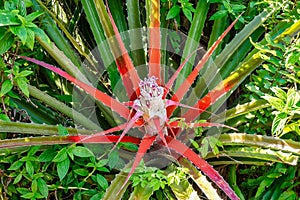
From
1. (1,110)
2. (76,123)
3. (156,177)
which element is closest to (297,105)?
(156,177)

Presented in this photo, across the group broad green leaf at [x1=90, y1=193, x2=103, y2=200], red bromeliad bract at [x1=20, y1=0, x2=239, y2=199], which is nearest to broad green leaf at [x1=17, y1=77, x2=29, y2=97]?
red bromeliad bract at [x1=20, y1=0, x2=239, y2=199]

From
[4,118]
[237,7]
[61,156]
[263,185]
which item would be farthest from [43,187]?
[237,7]

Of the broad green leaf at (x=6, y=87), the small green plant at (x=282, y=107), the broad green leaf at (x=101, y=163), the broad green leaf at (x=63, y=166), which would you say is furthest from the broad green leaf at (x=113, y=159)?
the small green plant at (x=282, y=107)

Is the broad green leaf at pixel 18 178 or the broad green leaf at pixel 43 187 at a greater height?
the broad green leaf at pixel 18 178

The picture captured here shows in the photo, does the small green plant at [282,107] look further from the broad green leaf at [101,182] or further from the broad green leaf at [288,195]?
the broad green leaf at [101,182]

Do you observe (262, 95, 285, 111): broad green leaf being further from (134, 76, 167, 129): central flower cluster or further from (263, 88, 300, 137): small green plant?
(134, 76, 167, 129): central flower cluster

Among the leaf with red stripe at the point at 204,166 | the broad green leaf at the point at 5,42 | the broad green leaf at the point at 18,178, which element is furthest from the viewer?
the broad green leaf at the point at 18,178
